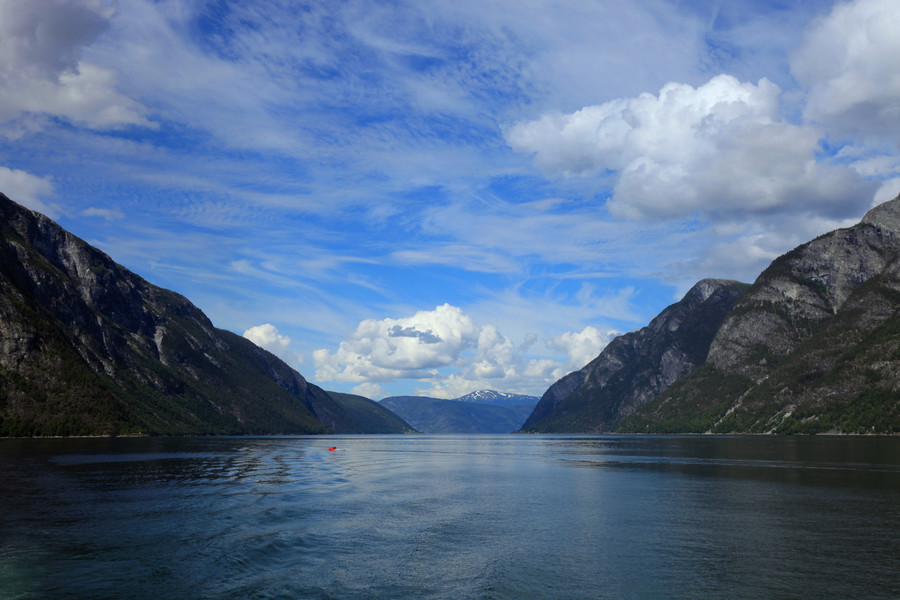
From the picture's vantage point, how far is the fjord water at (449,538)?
37.7 m

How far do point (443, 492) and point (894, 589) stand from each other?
6044cm

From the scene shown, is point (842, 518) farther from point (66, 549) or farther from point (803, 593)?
point (66, 549)

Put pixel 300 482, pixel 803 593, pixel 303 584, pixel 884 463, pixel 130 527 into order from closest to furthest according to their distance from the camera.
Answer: pixel 803 593
pixel 303 584
pixel 130 527
pixel 300 482
pixel 884 463

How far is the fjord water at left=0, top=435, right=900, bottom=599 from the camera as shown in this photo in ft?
124

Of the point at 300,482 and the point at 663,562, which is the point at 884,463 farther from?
the point at 300,482

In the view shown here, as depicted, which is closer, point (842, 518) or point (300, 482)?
point (842, 518)

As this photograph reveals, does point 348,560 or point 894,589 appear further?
point 348,560

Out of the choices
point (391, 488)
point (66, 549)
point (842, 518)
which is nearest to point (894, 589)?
point (842, 518)

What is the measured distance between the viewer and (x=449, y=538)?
53000mm

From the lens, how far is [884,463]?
397 feet

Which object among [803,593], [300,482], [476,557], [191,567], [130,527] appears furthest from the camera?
[300,482]

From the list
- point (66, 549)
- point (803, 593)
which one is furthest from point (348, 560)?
point (803, 593)

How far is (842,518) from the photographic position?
2327 inches

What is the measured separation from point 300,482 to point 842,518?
78.6 m
